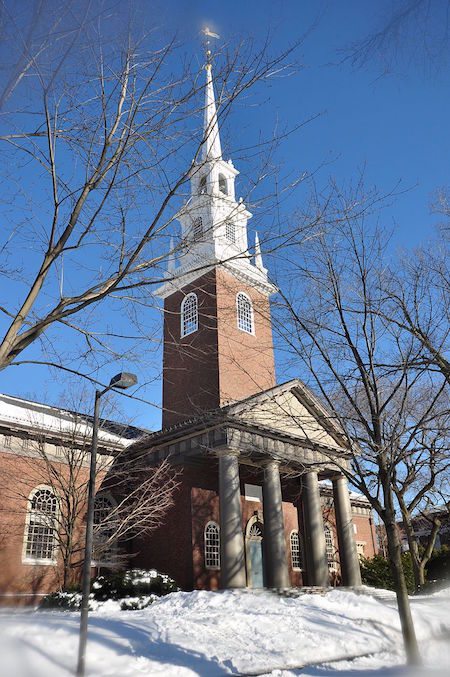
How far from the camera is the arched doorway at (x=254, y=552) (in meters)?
23.9

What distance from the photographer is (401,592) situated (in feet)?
31.2

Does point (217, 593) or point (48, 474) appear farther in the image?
point (48, 474)

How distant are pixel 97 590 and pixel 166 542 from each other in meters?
5.00

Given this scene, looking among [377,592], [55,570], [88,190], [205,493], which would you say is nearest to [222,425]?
A: [205,493]

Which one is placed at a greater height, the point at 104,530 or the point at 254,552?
the point at 104,530

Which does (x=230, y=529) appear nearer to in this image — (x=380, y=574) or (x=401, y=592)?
(x=401, y=592)

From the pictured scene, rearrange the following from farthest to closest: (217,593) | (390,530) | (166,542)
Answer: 1. (166,542)
2. (217,593)
3. (390,530)

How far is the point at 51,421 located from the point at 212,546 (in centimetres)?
805

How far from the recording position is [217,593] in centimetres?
1659

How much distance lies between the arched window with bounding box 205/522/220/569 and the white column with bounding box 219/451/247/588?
282 cm

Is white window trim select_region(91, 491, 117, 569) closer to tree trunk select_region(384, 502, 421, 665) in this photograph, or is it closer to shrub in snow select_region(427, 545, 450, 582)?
tree trunk select_region(384, 502, 421, 665)

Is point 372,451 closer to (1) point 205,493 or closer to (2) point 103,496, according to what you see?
(1) point 205,493

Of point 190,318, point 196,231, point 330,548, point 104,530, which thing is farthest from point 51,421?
point 330,548

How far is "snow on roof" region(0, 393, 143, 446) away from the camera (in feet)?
65.6
